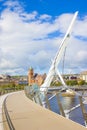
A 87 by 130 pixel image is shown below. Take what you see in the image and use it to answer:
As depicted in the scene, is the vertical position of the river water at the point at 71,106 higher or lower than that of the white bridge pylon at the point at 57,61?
lower

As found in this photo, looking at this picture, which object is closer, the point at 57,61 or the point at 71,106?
the point at 71,106

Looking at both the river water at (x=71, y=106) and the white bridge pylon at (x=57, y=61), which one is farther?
the white bridge pylon at (x=57, y=61)

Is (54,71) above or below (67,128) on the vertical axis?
above

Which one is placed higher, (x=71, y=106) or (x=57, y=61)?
(x=57, y=61)

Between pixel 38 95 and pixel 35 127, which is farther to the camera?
pixel 38 95

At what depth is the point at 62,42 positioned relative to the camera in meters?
82.6

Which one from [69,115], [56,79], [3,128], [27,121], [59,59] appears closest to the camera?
[3,128]

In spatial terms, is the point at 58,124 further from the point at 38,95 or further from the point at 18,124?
the point at 38,95

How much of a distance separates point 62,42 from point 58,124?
232 ft

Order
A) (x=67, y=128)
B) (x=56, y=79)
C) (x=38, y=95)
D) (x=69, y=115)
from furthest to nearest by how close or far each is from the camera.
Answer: (x=56, y=79)
(x=38, y=95)
(x=69, y=115)
(x=67, y=128)

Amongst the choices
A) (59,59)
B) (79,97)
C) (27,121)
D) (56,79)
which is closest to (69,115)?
(27,121)

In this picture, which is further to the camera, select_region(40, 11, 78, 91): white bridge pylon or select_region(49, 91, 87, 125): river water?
select_region(40, 11, 78, 91): white bridge pylon

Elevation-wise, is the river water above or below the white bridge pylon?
below

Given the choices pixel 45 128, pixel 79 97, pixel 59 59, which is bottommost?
pixel 45 128
